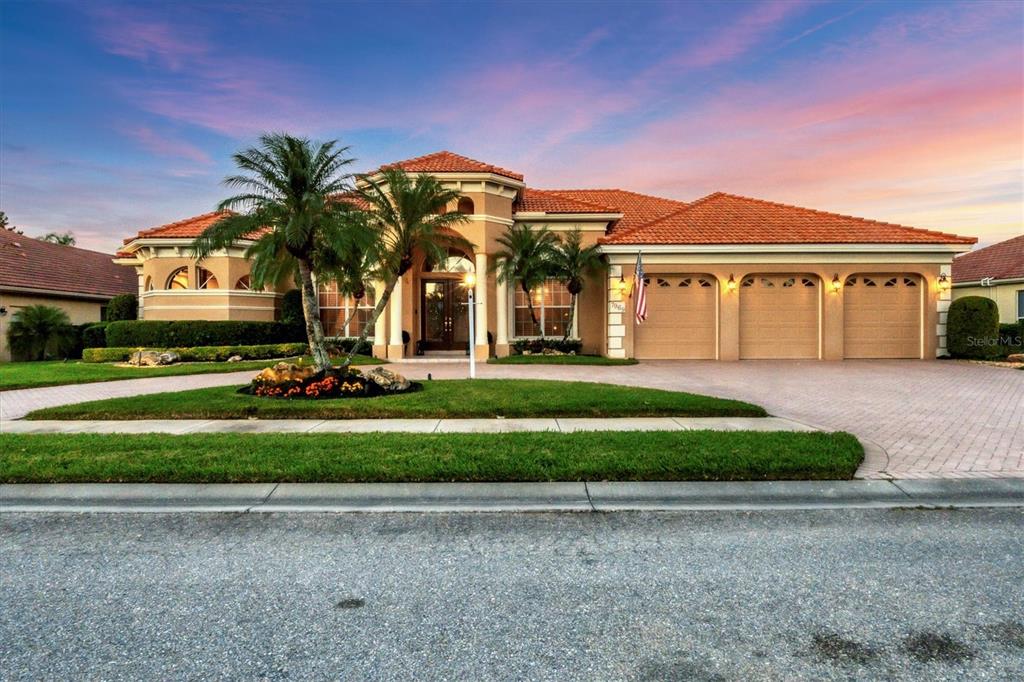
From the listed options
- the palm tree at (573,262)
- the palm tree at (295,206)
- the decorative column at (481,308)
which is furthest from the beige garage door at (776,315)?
the palm tree at (295,206)

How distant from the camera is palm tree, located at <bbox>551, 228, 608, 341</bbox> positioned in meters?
20.1

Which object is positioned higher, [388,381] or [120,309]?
[120,309]

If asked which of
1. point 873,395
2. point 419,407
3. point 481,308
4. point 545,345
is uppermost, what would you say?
point 481,308

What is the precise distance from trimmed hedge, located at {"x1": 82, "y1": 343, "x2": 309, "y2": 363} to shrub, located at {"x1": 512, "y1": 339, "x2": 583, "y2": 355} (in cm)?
944

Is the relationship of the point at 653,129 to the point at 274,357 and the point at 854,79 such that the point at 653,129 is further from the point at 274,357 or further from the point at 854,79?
the point at 274,357

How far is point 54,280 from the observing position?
2559cm

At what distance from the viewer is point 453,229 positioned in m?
20.2

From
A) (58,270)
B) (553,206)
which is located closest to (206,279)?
(58,270)

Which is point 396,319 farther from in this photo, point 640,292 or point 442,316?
point 640,292

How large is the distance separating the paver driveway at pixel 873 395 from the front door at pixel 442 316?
160 inches

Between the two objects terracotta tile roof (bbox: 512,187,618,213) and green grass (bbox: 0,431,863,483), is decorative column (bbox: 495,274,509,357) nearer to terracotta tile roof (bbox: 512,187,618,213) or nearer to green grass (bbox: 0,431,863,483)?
terracotta tile roof (bbox: 512,187,618,213)

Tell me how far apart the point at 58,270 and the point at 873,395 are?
3485cm

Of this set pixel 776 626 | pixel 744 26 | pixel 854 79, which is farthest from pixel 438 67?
pixel 776 626

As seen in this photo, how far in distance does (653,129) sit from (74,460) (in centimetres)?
2097
